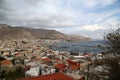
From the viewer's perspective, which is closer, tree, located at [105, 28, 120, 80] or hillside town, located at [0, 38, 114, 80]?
tree, located at [105, 28, 120, 80]

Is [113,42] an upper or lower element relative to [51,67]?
upper

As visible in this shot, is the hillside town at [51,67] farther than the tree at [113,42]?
Yes

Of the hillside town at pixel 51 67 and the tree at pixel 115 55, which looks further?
the hillside town at pixel 51 67

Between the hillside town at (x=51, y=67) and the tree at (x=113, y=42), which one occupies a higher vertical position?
the tree at (x=113, y=42)

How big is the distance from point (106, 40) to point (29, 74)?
79.6 ft

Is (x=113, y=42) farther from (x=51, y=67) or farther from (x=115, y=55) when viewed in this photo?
(x=51, y=67)

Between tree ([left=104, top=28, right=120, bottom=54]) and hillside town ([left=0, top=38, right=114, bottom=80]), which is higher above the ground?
tree ([left=104, top=28, right=120, bottom=54])

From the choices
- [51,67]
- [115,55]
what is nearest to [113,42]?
[115,55]

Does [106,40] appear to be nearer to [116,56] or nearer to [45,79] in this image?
[116,56]

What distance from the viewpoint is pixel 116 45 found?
601 centimetres

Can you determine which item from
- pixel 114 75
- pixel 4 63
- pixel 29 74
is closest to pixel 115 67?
pixel 114 75

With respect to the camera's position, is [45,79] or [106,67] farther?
[45,79]

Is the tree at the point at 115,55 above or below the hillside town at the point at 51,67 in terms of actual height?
above

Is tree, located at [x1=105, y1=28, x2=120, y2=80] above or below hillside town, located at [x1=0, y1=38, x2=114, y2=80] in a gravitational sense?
above
